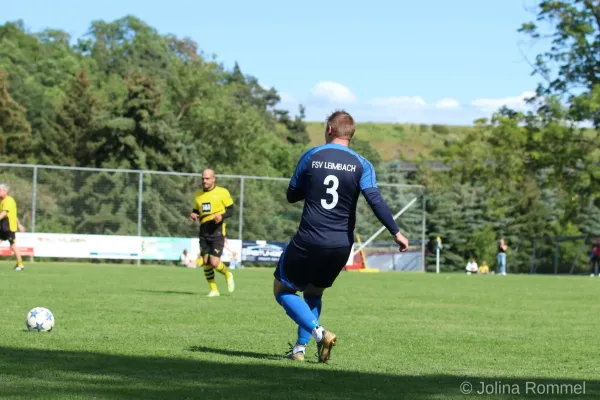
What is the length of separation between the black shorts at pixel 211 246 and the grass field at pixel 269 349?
2.68 feet

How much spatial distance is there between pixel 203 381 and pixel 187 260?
3022 centimetres

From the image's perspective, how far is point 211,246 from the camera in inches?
682

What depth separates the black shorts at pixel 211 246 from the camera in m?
17.2

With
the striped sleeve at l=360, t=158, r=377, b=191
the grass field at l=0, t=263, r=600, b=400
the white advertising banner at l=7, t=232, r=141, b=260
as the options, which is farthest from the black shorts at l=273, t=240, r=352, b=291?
the white advertising banner at l=7, t=232, r=141, b=260

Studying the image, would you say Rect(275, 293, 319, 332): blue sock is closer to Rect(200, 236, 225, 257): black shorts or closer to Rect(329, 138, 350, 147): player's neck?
Rect(329, 138, 350, 147): player's neck

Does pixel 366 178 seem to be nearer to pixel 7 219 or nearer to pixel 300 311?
pixel 300 311

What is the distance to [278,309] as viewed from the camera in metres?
14.3

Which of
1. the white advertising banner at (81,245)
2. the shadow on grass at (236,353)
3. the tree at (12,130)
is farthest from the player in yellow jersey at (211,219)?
the tree at (12,130)

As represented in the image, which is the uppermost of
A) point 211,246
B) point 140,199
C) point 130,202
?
point 140,199

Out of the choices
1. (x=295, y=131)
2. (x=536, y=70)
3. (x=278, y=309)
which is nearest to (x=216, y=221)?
(x=278, y=309)

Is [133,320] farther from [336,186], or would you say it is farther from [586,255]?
[586,255]

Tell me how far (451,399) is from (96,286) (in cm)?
1421

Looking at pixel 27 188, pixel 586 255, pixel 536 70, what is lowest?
pixel 586 255

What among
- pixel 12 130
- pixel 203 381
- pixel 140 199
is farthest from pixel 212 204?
pixel 12 130
